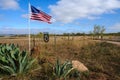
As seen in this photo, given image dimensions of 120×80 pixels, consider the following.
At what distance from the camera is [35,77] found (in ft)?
29.2

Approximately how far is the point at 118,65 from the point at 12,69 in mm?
5640

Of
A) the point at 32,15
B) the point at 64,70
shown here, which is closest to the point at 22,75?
the point at 64,70

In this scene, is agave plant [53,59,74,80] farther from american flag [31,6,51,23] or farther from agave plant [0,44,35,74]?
american flag [31,6,51,23]

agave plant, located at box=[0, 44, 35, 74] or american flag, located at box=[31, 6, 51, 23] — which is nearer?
agave plant, located at box=[0, 44, 35, 74]

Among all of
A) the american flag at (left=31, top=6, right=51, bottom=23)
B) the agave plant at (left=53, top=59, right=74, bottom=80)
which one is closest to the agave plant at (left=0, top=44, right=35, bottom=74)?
the agave plant at (left=53, top=59, right=74, bottom=80)

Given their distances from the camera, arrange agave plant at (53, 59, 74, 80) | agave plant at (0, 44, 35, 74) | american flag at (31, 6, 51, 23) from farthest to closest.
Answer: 1. american flag at (31, 6, 51, 23)
2. agave plant at (0, 44, 35, 74)
3. agave plant at (53, 59, 74, 80)

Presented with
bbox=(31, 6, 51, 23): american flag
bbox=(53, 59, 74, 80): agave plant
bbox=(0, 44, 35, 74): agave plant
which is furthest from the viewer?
bbox=(31, 6, 51, 23): american flag

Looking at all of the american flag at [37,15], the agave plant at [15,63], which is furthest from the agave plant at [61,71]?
the american flag at [37,15]

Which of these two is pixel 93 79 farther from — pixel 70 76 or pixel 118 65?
pixel 118 65

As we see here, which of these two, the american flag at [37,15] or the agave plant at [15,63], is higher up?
the american flag at [37,15]

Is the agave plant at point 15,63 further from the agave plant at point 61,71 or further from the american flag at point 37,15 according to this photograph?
the american flag at point 37,15

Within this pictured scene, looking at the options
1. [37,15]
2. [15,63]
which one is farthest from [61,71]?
[37,15]

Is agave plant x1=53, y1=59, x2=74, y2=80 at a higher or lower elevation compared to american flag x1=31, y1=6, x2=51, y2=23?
lower

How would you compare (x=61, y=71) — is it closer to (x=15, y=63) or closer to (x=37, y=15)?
(x=15, y=63)
